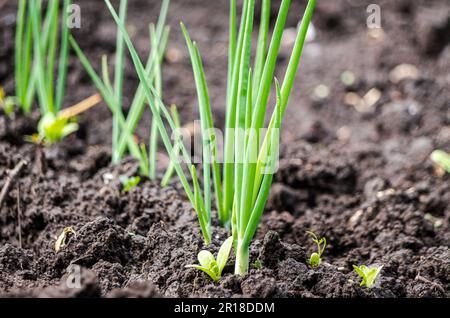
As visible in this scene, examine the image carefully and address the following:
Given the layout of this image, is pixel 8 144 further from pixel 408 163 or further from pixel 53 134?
pixel 408 163

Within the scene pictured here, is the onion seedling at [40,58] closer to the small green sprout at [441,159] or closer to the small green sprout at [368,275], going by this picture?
the small green sprout at [368,275]

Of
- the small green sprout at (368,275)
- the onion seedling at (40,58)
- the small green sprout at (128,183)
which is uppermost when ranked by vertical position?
the onion seedling at (40,58)

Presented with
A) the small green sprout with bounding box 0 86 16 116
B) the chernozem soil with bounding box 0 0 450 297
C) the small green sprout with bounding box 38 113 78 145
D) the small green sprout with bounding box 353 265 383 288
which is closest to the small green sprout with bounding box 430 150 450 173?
the chernozem soil with bounding box 0 0 450 297

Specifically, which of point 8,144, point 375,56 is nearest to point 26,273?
point 8,144

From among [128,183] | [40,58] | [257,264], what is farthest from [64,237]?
[40,58]

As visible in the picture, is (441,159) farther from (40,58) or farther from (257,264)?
(40,58)

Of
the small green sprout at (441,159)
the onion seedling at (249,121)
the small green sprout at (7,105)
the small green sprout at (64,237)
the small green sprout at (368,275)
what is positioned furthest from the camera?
the small green sprout at (7,105)

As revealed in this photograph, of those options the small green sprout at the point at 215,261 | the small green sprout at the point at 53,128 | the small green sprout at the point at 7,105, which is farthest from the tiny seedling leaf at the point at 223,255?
the small green sprout at the point at 7,105
